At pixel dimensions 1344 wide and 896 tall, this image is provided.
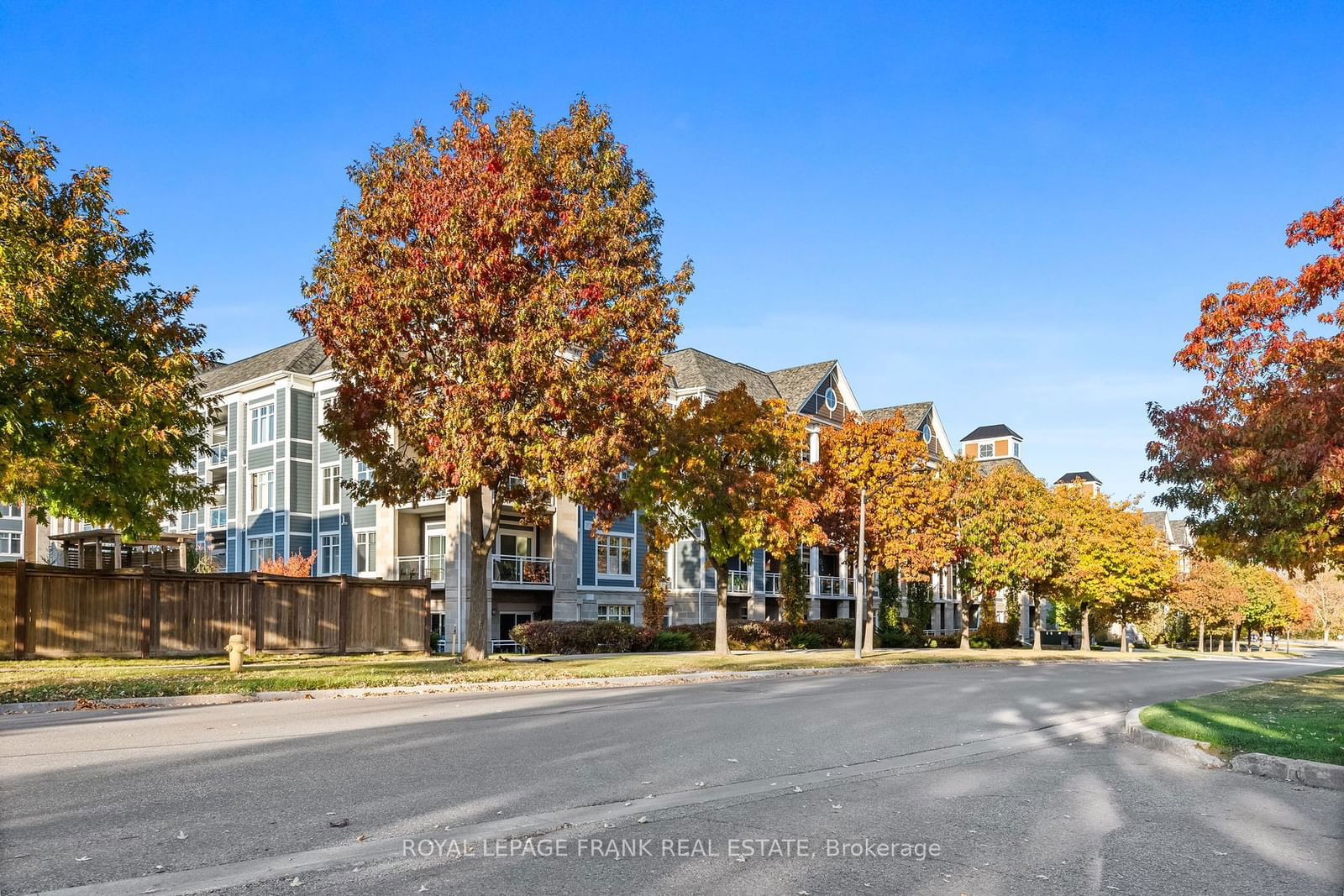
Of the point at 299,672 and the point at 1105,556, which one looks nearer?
the point at 299,672

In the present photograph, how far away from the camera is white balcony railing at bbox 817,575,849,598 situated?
56.8 m

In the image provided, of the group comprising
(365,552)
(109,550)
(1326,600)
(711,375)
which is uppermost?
(711,375)

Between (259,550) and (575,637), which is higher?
(259,550)

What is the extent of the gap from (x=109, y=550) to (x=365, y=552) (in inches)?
375

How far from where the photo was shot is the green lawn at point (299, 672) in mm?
16781

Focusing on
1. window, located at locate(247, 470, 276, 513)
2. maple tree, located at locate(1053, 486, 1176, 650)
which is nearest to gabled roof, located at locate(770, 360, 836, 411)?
maple tree, located at locate(1053, 486, 1176, 650)

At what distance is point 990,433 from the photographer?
85688 mm

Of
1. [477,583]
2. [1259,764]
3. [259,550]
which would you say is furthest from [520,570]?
[1259,764]

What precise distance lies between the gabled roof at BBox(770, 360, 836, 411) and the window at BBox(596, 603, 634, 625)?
14.5m

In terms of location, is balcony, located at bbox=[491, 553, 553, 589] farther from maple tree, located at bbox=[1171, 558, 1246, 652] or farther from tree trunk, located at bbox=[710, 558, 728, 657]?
maple tree, located at bbox=[1171, 558, 1246, 652]

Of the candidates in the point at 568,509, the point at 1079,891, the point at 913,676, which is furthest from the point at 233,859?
the point at 568,509

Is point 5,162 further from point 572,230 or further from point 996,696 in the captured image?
point 996,696

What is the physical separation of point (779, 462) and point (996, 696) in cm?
1855

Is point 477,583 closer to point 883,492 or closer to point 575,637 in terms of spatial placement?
point 575,637
